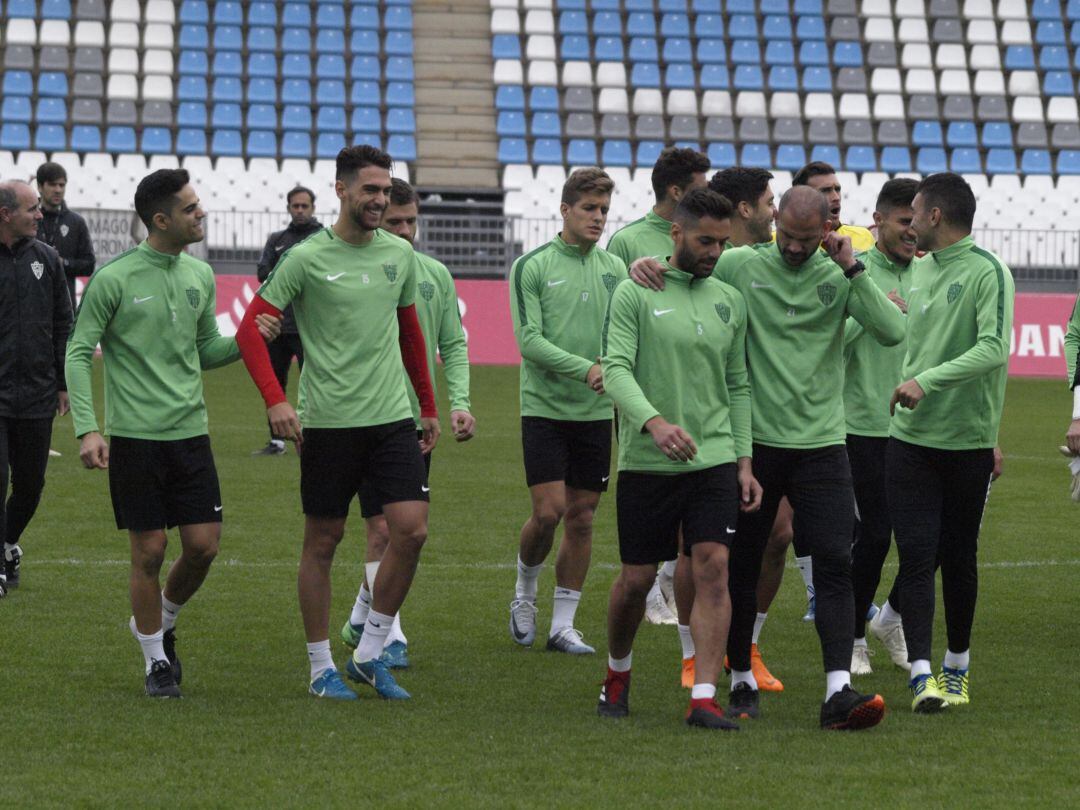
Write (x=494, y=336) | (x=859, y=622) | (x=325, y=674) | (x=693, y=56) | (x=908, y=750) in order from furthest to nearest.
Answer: (x=693, y=56) → (x=494, y=336) → (x=859, y=622) → (x=325, y=674) → (x=908, y=750)

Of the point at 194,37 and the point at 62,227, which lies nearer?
the point at 62,227

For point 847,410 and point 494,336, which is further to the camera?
point 494,336

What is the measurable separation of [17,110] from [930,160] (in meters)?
15.8

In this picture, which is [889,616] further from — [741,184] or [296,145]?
[296,145]

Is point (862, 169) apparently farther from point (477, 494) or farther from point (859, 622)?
point (859, 622)

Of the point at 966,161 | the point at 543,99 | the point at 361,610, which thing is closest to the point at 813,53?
the point at 966,161

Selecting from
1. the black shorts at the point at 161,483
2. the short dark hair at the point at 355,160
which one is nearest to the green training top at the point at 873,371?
the short dark hair at the point at 355,160

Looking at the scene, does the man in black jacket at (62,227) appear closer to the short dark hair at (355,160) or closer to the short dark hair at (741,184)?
the short dark hair at (355,160)

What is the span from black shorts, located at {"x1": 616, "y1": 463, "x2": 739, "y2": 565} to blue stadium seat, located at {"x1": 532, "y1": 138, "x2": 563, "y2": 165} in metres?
23.2

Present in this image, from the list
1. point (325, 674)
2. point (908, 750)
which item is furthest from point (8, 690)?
point (908, 750)

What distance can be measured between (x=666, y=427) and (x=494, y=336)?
17.7 meters

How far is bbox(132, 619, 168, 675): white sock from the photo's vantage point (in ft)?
21.2

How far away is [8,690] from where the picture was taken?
6.45 metres

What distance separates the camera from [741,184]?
6.58m
